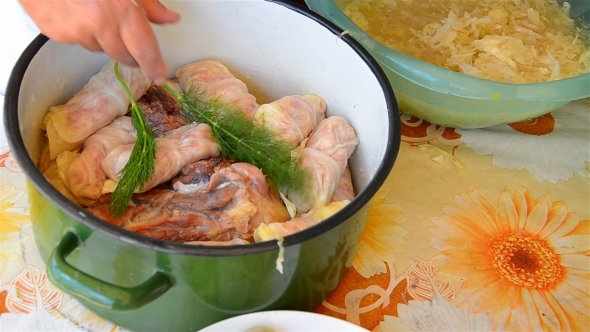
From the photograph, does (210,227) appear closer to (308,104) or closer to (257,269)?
(257,269)

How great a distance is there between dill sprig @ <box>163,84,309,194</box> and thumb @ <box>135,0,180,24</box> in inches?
6.5

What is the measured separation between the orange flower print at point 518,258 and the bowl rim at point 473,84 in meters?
0.19

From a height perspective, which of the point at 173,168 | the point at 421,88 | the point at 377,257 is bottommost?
the point at 377,257

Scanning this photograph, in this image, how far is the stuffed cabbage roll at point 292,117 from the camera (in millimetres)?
896

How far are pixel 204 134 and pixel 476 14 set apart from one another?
72 centimetres

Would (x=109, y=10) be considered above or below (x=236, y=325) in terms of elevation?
above

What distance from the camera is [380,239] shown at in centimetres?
89

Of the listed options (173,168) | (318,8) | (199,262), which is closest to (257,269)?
(199,262)

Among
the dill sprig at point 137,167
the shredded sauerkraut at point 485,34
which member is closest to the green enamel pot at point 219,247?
the dill sprig at point 137,167

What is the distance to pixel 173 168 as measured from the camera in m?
0.83

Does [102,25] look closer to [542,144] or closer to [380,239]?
[380,239]

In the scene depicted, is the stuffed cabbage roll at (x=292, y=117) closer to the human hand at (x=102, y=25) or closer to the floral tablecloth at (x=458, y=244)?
the floral tablecloth at (x=458, y=244)

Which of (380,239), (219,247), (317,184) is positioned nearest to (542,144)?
(380,239)

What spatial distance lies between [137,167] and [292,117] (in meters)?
0.28
